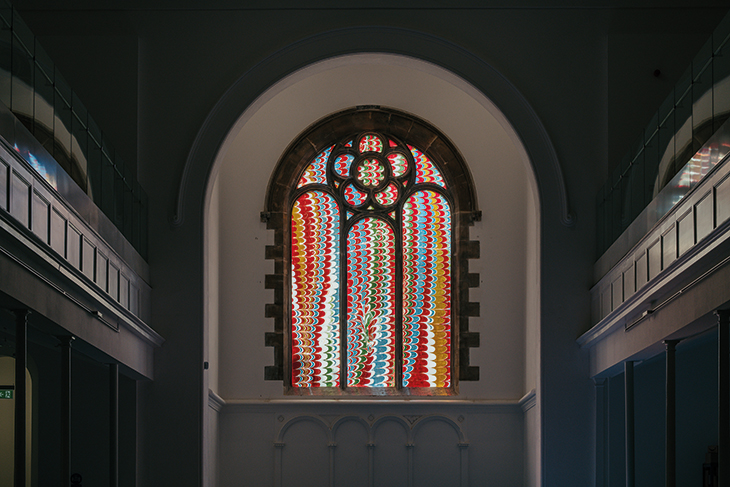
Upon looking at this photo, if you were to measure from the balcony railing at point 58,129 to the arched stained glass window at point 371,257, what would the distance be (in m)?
3.97

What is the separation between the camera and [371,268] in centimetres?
1428

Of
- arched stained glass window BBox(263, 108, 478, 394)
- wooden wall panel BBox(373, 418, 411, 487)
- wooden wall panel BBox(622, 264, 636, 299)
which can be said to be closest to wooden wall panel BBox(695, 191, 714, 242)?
wooden wall panel BBox(622, 264, 636, 299)

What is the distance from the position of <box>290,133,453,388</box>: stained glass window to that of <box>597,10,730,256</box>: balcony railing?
4402mm

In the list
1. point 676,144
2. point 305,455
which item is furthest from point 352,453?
point 676,144

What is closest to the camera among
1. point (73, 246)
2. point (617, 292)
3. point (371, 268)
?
point (73, 246)

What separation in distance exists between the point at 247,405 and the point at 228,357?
0.77 m

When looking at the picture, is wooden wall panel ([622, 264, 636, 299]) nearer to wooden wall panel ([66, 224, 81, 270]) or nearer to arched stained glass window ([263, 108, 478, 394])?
wooden wall panel ([66, 224, 81, 270])

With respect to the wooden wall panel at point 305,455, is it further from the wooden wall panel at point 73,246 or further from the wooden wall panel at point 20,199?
the wooden wall panel at point 20,199

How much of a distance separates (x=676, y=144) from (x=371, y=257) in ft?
23.4

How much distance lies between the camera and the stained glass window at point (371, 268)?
46.2 ft

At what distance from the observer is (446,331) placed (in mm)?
14047

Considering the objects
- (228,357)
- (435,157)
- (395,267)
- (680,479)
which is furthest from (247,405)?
(680,479)

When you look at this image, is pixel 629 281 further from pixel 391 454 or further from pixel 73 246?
pixel 391 454

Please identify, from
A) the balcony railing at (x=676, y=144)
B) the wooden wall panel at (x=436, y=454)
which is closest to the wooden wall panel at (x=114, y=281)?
the balcony railing at (x=676, y=144)
